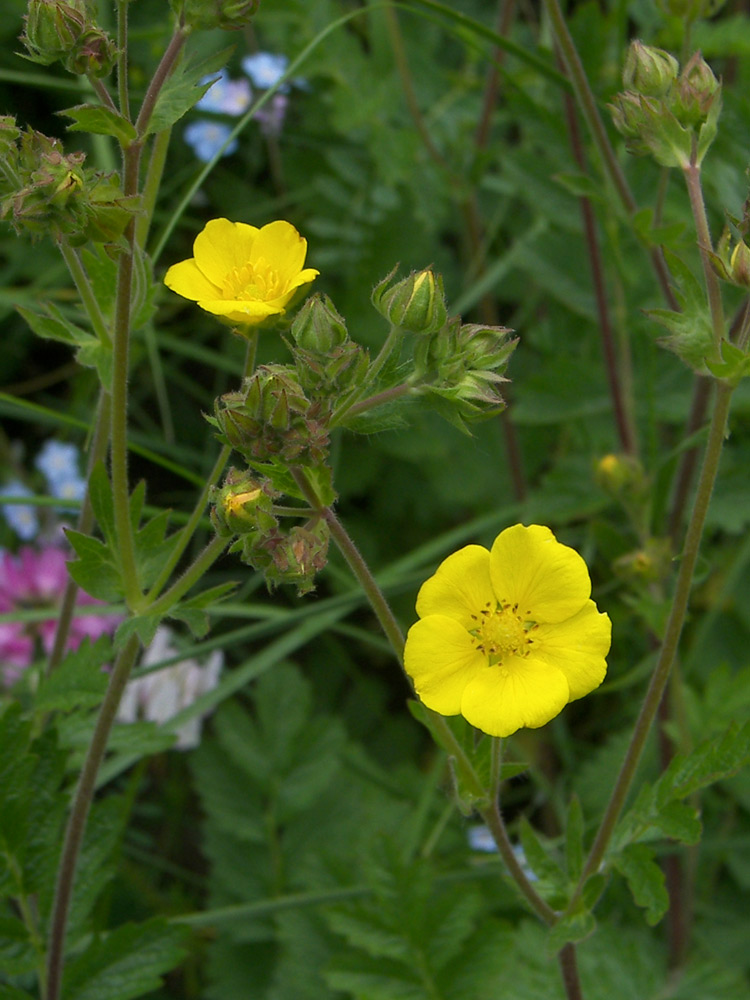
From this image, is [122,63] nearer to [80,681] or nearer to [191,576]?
[191,576]

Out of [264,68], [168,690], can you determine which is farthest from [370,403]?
[264,68]

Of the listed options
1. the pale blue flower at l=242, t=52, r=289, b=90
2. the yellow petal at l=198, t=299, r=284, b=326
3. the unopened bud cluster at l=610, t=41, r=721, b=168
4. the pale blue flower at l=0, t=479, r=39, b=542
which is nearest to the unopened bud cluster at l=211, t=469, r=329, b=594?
the yellow petal at l=198, t=299, r=284, b=326

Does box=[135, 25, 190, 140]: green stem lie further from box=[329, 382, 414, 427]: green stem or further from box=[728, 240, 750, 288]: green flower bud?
box=[728, 240, 750, 288]: green flower bud

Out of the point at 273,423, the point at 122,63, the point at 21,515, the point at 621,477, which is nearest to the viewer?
the point at 273,423

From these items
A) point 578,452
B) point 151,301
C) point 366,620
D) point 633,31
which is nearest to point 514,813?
point 366,620

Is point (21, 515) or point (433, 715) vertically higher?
point (433, 715)
